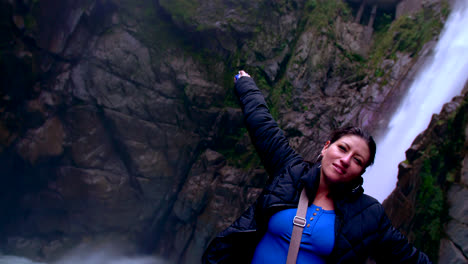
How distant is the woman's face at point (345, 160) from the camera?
152cm

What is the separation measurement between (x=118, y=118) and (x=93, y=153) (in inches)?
51.2

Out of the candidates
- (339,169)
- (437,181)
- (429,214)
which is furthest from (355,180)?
(437,181)

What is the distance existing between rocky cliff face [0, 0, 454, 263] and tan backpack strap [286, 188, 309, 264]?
5845mm

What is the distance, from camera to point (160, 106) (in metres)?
8.02

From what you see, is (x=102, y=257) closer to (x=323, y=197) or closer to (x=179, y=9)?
(x=179, y=9)

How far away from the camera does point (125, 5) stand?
26.3 feet

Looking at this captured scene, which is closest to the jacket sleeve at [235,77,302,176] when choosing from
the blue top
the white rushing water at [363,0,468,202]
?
the blue top

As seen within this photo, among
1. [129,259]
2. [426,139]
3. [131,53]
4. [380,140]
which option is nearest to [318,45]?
[380,140]

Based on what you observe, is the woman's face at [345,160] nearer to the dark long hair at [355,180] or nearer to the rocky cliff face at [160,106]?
the dark long hair at [355,180]

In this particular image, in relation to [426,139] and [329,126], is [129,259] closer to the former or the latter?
[329,126]

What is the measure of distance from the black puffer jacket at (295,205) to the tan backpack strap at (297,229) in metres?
0.06

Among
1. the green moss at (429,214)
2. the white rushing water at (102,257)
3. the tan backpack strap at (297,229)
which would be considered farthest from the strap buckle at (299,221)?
the white rushing water at (102,257)

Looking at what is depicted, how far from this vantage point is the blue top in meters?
1.39

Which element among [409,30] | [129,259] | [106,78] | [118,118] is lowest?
[129,259]
